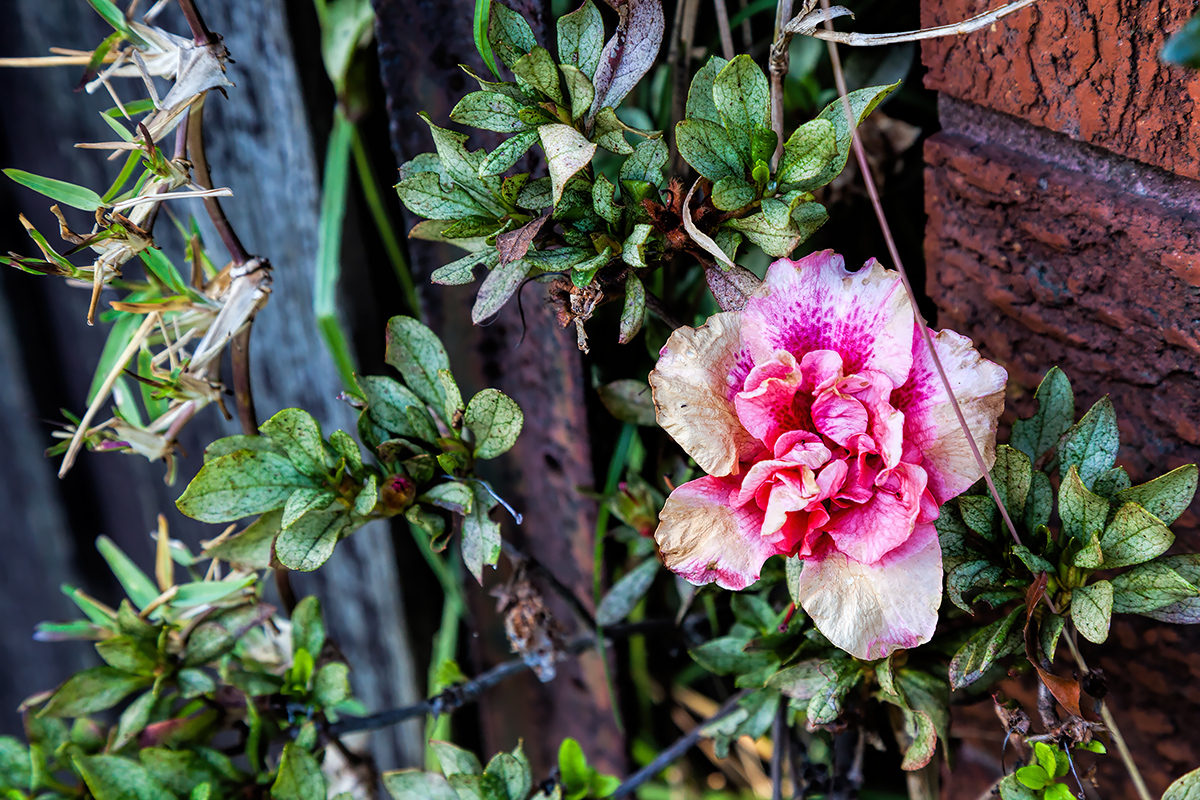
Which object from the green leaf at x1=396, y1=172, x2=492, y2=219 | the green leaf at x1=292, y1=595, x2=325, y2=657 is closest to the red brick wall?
the green leaf at x1=396, y1=172, x2=492, y2=219

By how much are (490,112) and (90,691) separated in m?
0.54

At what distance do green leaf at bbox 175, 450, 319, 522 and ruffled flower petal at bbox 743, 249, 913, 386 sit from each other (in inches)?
11.8

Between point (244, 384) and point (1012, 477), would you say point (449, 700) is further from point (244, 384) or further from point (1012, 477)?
point (1012, 477)

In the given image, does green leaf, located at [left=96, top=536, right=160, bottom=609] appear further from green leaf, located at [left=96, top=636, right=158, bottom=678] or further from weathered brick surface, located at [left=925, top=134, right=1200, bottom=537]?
weathered brick surface, located at [left=925, top=134, right=1200, bottom=537]

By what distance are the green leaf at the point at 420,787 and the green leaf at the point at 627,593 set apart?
17cm

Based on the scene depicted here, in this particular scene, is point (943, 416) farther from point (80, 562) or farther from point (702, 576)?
point (80, 562)

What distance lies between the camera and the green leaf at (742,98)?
0.44 meters

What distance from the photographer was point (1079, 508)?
444mm

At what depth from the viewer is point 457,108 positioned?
455mm

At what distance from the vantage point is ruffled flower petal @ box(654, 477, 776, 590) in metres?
0.43

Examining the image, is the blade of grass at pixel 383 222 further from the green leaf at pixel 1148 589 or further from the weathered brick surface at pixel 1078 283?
the green leaf at pixel 1148 589

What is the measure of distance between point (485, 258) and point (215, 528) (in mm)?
745

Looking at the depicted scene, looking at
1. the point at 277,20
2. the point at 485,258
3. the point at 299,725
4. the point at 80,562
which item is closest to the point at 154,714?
the point at 299,725

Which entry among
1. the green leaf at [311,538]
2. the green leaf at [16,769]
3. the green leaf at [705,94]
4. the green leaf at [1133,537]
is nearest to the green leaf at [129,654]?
the green leaf at [16,769]
